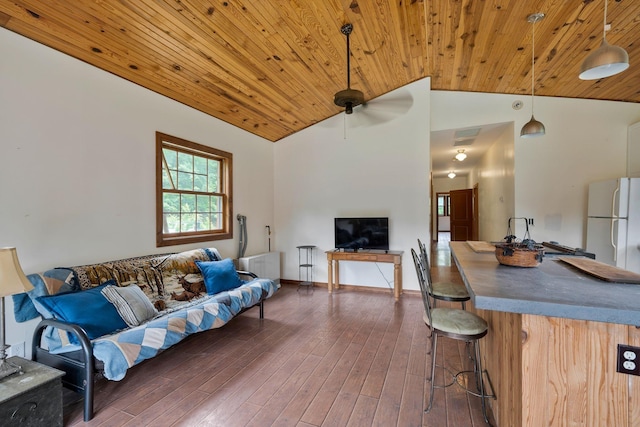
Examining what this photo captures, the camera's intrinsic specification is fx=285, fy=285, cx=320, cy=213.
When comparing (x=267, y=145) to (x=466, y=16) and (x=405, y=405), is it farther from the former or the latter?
(x=405, y=405)

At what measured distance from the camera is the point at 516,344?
1.38m

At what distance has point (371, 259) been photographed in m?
4.43

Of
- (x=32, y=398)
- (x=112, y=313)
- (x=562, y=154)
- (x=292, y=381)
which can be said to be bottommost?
(x=292, y=381)

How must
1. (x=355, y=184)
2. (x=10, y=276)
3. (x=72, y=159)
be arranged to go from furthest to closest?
1. (x=355, y=184)
2. (x=72, y=159)
3. (x=10, y=276)

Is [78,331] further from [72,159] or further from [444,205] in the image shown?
[444,205]

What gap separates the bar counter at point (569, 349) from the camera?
1.11 m

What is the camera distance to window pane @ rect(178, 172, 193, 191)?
12.3ft

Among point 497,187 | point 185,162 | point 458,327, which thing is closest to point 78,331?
point 458,327

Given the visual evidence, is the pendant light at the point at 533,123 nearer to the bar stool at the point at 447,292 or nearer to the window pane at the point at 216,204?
the bar stool at the point at 447,292

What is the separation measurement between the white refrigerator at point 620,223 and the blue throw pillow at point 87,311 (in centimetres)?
530

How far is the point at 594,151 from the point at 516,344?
444 cm

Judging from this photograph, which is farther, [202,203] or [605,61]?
[202,203]

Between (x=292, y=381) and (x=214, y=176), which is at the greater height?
(x=214, y=176)

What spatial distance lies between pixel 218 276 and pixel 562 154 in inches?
206
